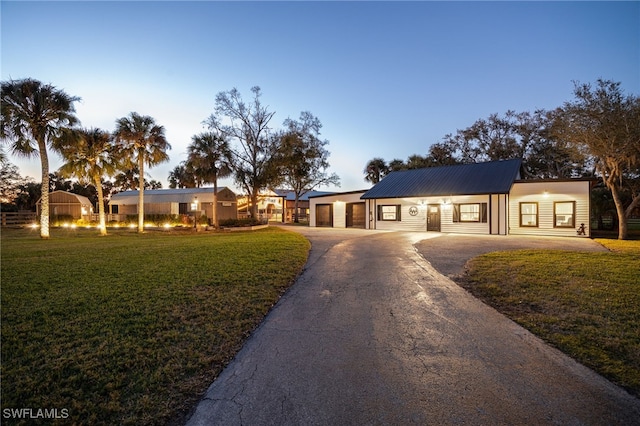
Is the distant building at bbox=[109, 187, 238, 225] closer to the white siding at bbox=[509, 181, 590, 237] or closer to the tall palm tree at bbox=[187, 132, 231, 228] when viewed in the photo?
the tall palm tree at bbox=[187, 132, 231, 228]

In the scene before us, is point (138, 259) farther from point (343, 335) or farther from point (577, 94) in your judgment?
point (577, 94)

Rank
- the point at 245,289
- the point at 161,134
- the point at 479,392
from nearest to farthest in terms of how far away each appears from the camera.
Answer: the point at 479,392
the point at 245,289
the point at 161,134

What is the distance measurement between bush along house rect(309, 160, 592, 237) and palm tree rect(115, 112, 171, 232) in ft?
50.2

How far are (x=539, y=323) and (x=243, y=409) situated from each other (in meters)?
4.29

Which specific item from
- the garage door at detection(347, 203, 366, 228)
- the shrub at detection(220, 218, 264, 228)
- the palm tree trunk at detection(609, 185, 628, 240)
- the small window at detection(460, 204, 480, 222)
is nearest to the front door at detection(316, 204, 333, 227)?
the garage door at detection(347, 203, 366, 228)

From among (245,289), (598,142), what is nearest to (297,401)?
(245,289)

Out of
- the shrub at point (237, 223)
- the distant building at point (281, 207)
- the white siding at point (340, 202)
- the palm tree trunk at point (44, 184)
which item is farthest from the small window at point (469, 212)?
the distant building at point (281, 207)

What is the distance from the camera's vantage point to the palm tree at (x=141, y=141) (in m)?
20.8

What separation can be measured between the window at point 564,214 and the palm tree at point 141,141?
25.7 meters

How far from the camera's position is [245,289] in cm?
601

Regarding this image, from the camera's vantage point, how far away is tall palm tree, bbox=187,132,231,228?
2316 centimetres

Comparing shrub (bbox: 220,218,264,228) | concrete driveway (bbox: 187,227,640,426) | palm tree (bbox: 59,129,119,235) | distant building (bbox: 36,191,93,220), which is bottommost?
concrete driveway (bbox: 187,227,640,426)

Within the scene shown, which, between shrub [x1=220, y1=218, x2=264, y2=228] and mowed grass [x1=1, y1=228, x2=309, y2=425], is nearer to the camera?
mowed grass [x1=1, y1=228, x2=309, y2=425]

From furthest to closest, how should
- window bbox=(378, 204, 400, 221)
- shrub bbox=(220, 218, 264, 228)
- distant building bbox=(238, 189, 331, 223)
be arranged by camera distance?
distant building bbox=(238, 189, 331, 223), shrub bbox=(220, 218, 264, 228), window bbox=(378, 204, 400, 221)
